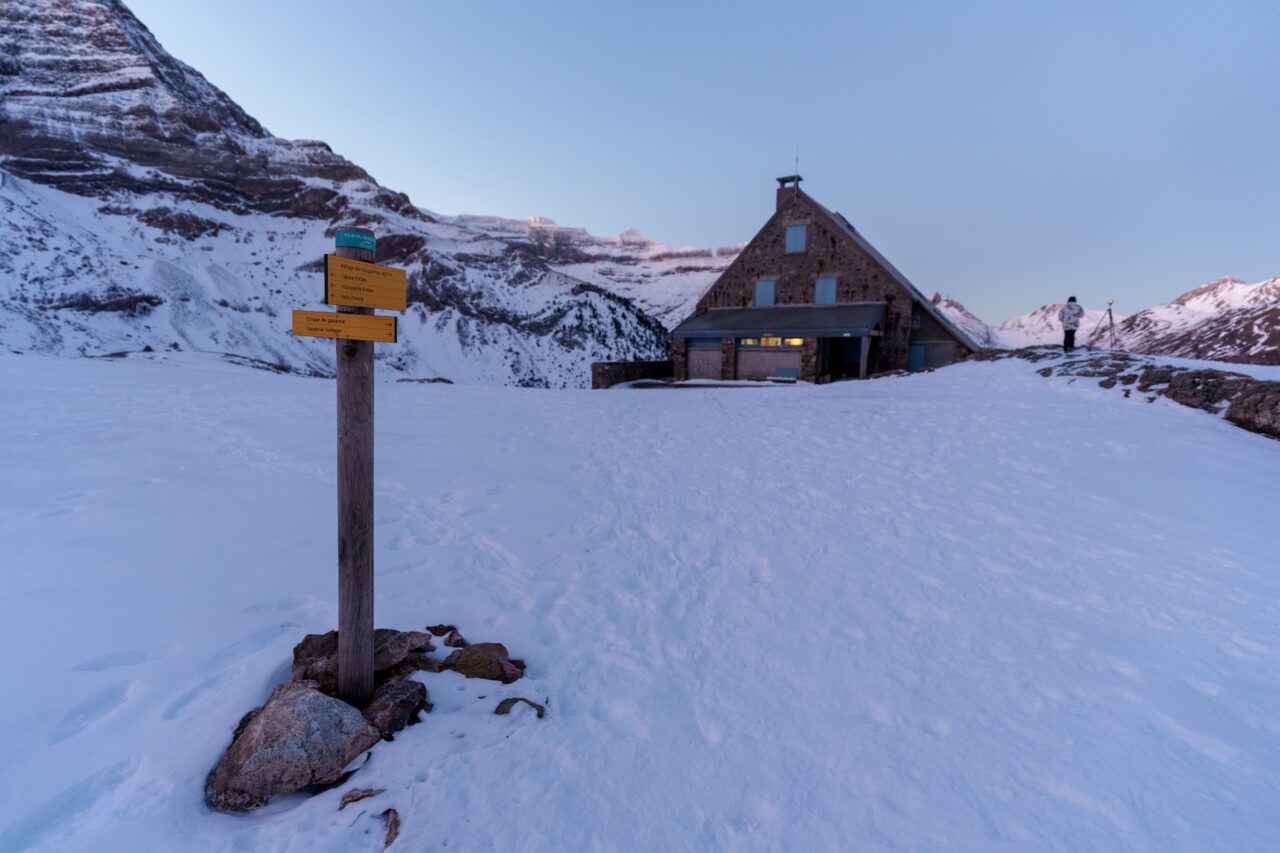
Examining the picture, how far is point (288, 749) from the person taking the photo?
8.94ft

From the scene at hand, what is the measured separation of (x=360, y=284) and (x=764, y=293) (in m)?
24.3

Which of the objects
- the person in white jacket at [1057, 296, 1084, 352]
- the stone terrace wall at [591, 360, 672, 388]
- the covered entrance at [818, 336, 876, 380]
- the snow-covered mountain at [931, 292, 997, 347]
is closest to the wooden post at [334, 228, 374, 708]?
the person in white jacket at [1057, 296, 1084, 352]

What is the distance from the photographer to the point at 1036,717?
11.2 ft

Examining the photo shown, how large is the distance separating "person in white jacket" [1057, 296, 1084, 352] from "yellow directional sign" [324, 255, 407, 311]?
17.6 metres

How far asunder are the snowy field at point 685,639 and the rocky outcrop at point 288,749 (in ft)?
0.34

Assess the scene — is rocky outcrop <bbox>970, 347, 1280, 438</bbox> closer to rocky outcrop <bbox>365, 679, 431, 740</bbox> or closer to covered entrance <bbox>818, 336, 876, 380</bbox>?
covered entrance <bbox>818, 336, 876, 380</bbox>

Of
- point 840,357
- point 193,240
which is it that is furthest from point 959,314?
point 193,240

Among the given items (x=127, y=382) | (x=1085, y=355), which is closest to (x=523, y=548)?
(x=127, y=382)

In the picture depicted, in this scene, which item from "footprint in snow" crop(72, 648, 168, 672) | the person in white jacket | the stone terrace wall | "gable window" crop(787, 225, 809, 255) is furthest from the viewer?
the stone terrace wall

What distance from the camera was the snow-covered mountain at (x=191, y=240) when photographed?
125 feet

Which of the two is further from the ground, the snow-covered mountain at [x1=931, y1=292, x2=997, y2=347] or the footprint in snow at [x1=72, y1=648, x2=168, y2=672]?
the snow-covered mountain at [x1=931, y1=292, x2=997, y2=347]

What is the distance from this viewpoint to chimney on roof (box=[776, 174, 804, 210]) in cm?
2441

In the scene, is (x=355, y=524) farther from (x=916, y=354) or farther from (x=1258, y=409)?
(x=916, y=354)

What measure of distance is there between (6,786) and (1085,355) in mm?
19989
